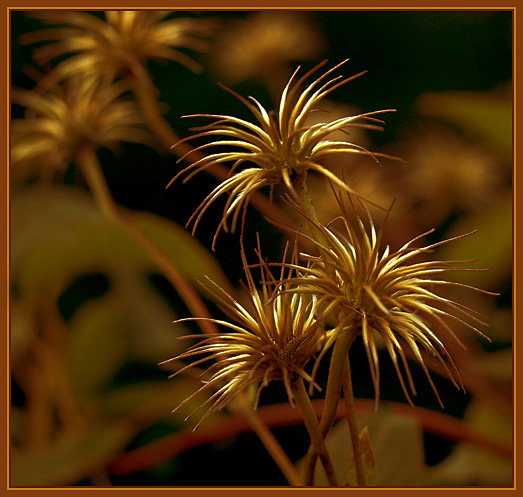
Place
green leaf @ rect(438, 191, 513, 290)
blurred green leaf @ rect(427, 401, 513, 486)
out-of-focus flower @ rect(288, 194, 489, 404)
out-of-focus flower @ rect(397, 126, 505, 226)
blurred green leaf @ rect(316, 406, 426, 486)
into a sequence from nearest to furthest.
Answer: out-of-focus flower @ rect(288, 194, 489, 404)
blurred green leaf @ rect(316, 406, 426, 486)
blurred green leaf @ rect(427, 401, 513, 486)
green leaf @ rect(438, 191, 513, 290)
out-of-focus flower @ rect(397, 126, 505, 226)

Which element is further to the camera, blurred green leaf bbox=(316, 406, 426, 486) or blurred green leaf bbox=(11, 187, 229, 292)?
blurred green leaf bbox=(11, 187, 229, 292)

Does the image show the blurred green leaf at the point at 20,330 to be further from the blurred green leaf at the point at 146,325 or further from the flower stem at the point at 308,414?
the flower stem at the point at 308,414

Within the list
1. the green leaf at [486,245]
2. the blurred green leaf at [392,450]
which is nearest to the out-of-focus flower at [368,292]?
the blurred green leaf at [392,450]

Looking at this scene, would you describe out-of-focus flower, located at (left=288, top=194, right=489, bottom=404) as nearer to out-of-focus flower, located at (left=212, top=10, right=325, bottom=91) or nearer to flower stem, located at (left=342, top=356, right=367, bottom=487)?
flower stem, located at (left=342, top=356, right=367, bottom=487)

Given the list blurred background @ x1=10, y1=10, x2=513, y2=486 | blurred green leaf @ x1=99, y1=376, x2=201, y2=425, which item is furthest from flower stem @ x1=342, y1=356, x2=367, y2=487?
blurred green leaf @ x1=99, y1=376, x2=201, y2=425

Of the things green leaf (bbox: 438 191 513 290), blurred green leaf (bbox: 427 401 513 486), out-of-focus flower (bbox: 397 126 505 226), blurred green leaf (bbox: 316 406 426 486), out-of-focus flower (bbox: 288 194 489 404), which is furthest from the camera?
out-of-focus flower (bbox: 397 126 505 226)

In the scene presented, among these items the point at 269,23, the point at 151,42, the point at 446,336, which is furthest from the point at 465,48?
the point at 151,42

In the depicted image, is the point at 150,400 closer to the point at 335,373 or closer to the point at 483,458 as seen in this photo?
the point at 483,458

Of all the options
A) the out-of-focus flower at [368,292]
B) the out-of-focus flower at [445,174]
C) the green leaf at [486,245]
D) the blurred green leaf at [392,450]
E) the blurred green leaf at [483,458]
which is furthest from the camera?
the out-of-focus flower at [445,174]
